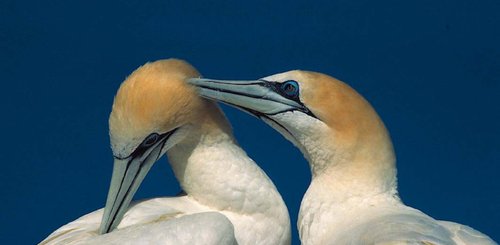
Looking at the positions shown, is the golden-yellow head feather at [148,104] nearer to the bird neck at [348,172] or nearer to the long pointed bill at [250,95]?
the long pointed bill at [250,95]

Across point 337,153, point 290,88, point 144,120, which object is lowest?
point 337,153

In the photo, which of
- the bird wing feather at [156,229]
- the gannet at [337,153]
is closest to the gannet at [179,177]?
the bird wing feather at [156,229]

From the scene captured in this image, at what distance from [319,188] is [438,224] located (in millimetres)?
661

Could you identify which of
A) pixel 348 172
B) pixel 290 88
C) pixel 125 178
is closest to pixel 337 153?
pixel 348 172

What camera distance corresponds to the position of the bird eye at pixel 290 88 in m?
5.29

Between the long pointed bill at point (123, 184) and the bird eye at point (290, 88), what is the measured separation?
0.75 meters

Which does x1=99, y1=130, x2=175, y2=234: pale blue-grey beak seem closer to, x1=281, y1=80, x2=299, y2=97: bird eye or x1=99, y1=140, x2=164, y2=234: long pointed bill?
x1=99, y1=140, x2=164, y2=234: long pointed bill

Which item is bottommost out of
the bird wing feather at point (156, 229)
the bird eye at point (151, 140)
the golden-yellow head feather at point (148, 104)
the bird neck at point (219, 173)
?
the bird wing feather at point (156, 229)

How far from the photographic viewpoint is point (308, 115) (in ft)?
17.4

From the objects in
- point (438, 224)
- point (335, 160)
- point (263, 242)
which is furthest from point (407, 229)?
point (263, 242)

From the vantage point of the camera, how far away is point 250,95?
5.45 m

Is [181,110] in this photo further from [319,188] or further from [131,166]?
[319,188]

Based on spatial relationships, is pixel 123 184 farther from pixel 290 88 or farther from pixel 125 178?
pixel 290 88

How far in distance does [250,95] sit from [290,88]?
0.80 ft
